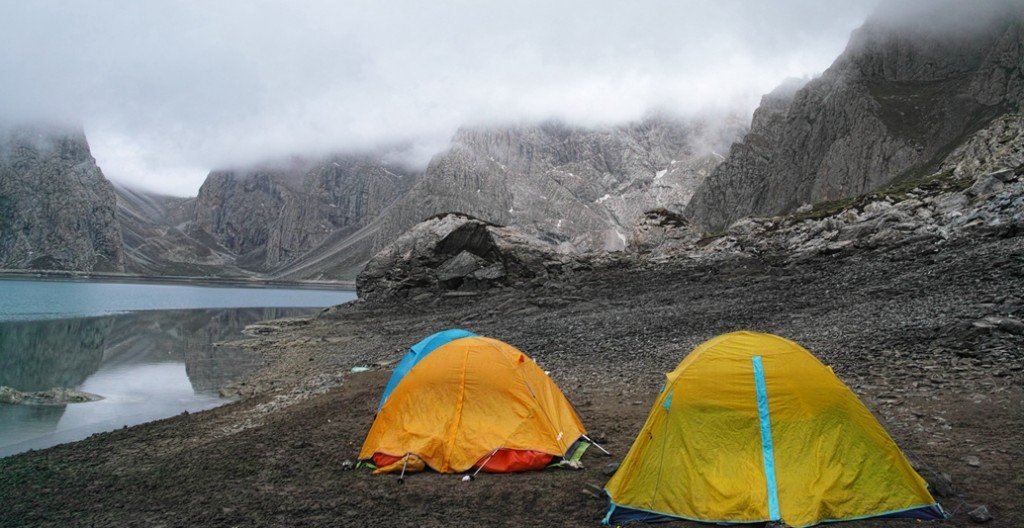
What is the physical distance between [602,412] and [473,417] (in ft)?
15.1

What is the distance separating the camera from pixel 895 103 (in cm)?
7975

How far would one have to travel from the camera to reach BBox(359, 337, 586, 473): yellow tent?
1105 cm

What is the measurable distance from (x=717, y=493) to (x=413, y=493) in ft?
15.9

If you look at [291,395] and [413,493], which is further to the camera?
[291,395]

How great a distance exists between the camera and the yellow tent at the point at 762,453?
311 inches

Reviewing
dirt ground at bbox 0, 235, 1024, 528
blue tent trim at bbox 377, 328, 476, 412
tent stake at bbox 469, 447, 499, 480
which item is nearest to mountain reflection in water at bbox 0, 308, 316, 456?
dirt ground at bbox 0, 235, 1024, 528

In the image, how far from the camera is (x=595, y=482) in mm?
9977

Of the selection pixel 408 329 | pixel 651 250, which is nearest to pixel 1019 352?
pixel 408 329

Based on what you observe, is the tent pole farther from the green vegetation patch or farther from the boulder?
the boulder

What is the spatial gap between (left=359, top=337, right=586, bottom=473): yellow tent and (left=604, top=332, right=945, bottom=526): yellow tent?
8.89ft

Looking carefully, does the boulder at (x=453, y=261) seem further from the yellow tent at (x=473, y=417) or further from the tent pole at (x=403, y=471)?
the tent pole at (x=403, y=471)

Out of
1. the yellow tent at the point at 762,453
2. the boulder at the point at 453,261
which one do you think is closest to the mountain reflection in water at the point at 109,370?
the boulder at the point at 453,261

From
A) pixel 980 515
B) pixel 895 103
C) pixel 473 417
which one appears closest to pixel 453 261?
pixel 473 417

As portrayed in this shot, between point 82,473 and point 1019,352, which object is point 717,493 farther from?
point 82,473
